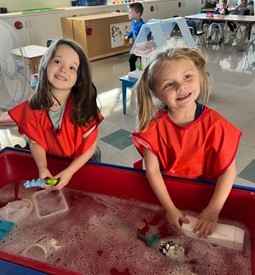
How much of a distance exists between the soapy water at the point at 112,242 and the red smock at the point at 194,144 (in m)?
0.14

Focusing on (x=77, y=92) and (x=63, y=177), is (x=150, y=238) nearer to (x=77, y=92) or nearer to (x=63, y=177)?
(x=63, y=177)

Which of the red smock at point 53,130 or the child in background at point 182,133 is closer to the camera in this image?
the child in background at point 182,133

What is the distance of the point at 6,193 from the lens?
43.3 inches

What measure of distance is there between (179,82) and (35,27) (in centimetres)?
343

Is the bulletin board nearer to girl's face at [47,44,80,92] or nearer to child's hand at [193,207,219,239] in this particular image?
girl's face at [47,44,80,92]

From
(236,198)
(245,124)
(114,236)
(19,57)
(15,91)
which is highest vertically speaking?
(19,57)

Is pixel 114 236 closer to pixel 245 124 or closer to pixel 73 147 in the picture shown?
pixel 73 147

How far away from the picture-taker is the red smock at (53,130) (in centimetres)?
107

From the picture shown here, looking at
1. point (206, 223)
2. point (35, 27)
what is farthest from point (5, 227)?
point (35, 27)

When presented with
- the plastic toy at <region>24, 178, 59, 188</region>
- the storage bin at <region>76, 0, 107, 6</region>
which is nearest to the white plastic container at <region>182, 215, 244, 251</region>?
the plastic toy at <region>24, 178, 59, 188</region>

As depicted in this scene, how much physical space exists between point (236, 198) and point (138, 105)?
403 millimetres

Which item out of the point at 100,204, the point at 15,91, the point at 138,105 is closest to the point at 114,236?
the point at 100,204

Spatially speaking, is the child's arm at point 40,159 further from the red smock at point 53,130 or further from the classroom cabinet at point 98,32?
the classroom cabinet at point 98,32

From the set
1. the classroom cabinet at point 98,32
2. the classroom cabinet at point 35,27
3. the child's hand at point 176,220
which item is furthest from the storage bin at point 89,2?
the child's hand at point 176,220
